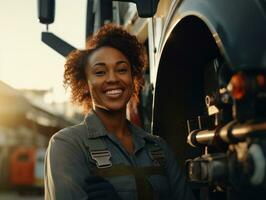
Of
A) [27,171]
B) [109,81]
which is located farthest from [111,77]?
[27,171]

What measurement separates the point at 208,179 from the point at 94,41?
3.19ft

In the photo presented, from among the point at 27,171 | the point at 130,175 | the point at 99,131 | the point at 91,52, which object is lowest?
the point at 27,171

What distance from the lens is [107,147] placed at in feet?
5.50

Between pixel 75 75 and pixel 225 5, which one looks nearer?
pixel 225 5

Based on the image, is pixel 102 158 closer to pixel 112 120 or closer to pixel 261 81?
pixel 112 120

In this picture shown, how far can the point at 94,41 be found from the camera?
6.48 feet

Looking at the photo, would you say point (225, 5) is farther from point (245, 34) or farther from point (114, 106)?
point (114, 106)

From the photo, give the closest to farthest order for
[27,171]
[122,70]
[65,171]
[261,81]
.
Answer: [261,81]
[65,171]
[122,70]
[27,171]

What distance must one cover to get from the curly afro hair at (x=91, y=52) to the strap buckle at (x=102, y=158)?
437 millimetres

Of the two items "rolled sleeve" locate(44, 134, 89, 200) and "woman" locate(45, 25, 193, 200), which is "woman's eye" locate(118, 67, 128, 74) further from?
"rolled sleeve" locate(44, 134, 89, 200)

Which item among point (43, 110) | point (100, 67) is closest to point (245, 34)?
point (100, 67)

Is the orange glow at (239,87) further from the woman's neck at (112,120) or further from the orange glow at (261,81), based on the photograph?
the woman's neck at (112,120)

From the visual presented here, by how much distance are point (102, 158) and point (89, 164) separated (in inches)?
1.7

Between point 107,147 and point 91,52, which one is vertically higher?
point 91,52
